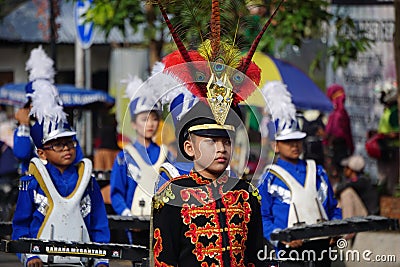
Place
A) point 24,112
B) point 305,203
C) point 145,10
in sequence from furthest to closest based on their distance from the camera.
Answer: point 145,10
point 24,112
point 305,203

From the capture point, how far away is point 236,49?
20.4 ft

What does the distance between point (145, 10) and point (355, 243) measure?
17.2 feet

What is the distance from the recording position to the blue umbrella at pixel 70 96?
1839 centimetres

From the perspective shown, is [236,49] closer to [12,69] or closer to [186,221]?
[186,221]

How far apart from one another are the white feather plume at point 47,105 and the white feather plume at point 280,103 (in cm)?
175

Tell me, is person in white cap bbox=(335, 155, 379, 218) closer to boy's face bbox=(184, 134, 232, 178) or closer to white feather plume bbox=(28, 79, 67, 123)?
white feather plume bbox=(28, 79, 67, 123)

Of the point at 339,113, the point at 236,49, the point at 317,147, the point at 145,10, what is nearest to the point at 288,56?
the point at 339,113

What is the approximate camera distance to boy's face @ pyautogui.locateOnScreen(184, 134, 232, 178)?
5852 mm

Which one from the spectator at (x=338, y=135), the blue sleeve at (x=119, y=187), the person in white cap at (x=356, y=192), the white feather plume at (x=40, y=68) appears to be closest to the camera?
the blue sleeve at (x=119, y=187)

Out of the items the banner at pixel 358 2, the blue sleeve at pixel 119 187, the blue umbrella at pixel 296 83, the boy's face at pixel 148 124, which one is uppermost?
the banner at pixel 358 2

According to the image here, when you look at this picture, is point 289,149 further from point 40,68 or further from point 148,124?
point 40,68

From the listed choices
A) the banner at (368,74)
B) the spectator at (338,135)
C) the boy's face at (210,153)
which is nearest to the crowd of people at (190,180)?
the boy's face at (210,153)

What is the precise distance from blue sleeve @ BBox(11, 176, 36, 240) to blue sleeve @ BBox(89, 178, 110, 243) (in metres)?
0.42

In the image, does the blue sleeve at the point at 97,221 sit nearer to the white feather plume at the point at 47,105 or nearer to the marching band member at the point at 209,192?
the white feather plume at the point at 47,105
